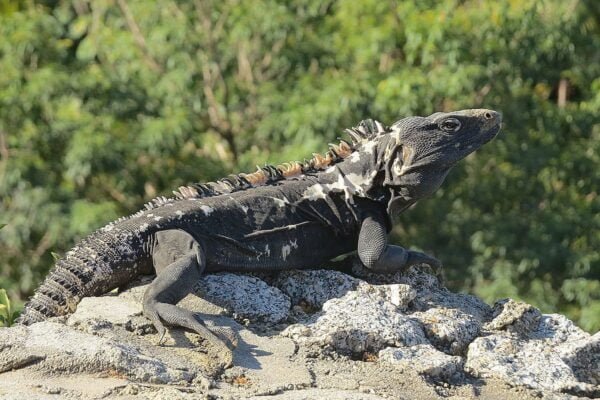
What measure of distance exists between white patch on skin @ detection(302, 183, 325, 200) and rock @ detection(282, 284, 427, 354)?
94 centimetres

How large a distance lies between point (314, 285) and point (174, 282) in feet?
3.23

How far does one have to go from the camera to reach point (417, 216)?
16047 mm

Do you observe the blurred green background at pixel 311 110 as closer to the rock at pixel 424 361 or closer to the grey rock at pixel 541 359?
the grey rock at pixel 541 359

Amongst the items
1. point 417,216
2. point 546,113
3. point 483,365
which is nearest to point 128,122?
point 417,216

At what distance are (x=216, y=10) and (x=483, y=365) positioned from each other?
33.7ft

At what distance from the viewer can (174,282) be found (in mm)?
6875

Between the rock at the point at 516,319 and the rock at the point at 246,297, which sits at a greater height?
the rock at the point at 246,297

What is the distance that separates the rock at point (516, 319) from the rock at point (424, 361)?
71cm

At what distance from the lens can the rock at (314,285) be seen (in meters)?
7.32

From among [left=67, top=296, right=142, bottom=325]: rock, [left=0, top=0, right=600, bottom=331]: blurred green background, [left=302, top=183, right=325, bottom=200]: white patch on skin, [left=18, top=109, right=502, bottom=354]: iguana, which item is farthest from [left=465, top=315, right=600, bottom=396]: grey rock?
→ [left=0, top=0, right=600, bottom=331]: blurred green background

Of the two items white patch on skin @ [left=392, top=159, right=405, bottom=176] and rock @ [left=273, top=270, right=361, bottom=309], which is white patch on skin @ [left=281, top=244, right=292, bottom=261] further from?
white patch on skin @ [left=392, top=159, right=405, bottom=176]

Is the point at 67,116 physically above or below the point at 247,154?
above

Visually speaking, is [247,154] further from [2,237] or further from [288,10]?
[2,237]

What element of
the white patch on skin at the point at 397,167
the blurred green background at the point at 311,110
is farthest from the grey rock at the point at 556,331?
the blurred green background at the point at 311,110
